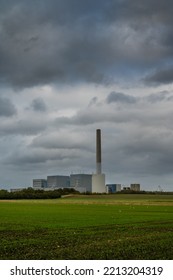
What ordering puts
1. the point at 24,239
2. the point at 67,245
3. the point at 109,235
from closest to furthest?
the point at 67,245
the point at 24,239
the point at 109,235

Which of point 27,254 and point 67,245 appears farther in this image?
point 67,245

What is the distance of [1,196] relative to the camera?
582 ft

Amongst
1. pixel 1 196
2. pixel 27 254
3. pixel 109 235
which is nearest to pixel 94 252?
pixel 27 254

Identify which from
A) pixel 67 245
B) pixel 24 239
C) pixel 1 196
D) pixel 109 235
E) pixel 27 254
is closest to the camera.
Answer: pixel 27 254

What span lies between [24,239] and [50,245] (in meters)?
4.61
